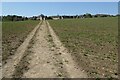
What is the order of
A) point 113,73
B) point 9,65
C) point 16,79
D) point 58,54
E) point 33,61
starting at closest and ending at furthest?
1. point 16,79
2. point 113,73
3. point 9,65
4. point 33,61
5. point 58,54

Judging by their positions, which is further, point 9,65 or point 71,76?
point 9,65

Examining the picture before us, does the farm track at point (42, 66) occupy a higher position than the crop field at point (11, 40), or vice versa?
the crop field at point (11, 40)

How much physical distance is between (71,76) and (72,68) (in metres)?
1.48

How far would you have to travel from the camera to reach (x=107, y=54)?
17.8m

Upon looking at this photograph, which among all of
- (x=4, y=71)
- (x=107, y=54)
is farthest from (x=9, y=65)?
(x=107, y=54)

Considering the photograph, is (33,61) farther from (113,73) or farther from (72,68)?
(113,73)

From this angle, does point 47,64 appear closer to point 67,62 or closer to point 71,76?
point 67,62

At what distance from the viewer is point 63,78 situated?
11461 mm

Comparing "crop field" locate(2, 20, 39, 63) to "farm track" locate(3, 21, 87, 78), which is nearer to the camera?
"farm track" locate(3, 21, 87, 78)

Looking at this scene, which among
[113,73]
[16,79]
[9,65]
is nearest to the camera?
[16,79]

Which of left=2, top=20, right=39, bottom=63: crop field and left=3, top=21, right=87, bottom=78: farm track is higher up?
left=2, top=20, right=39, bottom=63: crop field

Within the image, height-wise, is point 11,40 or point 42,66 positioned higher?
point 11,40

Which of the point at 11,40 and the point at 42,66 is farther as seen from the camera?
the point at 11,40

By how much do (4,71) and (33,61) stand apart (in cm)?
254
